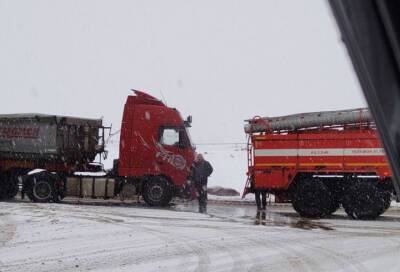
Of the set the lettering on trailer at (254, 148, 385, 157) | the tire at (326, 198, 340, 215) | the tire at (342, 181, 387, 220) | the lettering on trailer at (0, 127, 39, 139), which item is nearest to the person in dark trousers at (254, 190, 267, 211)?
the lettering on trailer at (254, 148, 385, 157)

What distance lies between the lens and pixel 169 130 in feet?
57.3

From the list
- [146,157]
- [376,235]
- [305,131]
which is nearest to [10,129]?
[146,157]

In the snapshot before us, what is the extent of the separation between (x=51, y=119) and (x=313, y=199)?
9.05 meters

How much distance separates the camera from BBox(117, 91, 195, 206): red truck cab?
17359mm

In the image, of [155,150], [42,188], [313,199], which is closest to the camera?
[313,199]

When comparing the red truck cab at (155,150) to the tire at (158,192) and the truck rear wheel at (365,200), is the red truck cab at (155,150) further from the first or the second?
the truck rear wheel at (365,200)

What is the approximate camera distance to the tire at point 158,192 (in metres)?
17.2

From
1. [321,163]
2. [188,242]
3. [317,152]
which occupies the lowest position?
[188,242]

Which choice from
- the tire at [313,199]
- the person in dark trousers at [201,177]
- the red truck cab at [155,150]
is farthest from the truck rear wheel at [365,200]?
the red truck cab at [155,150]

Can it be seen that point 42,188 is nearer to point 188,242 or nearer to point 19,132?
point 19,132

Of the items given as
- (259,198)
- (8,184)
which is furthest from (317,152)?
(8,184)

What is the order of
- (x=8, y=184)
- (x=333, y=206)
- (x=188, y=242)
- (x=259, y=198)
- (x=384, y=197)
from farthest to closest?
(x=8, y=184) → (x=259, y=198) → (x=333, y=206) → (x=384, y=197) → (x=188, y=242)

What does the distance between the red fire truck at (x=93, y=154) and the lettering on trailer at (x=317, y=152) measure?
112 inches

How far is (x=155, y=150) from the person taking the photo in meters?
17.4
